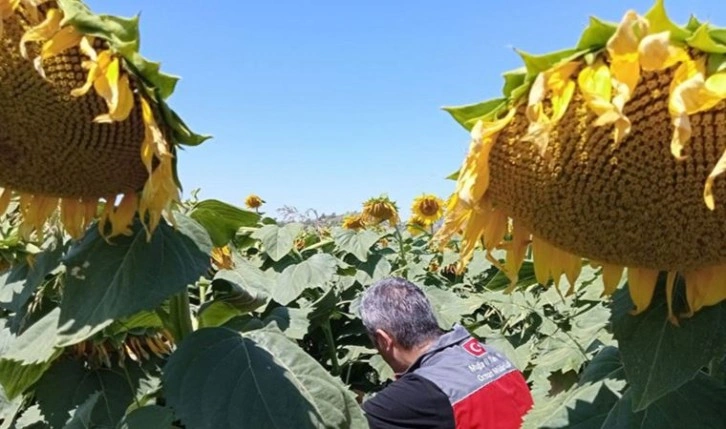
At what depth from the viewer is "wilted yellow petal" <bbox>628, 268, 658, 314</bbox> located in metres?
1.01

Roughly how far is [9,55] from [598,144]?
764 millimetres

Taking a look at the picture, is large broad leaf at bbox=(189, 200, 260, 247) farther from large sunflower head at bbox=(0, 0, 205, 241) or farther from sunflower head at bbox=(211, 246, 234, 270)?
sunflower head at bbox=(211, 246, 234, 270)

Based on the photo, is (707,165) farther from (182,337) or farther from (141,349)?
(141,349)

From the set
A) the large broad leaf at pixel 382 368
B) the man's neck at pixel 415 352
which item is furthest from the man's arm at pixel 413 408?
the large broad leaf at pixel 382 368

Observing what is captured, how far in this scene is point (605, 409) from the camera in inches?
47.3

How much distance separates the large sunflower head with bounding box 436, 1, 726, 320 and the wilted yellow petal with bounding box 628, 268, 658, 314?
0.10 ft

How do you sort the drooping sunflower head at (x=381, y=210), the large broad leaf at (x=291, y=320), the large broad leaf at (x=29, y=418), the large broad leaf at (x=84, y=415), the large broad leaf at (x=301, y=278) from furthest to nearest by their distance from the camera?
the drooping sunflower head at (x=381, y=210) < the large broad leaf at (x=301, y=278) < the large broad leaf at (x=29, y=418) < the large broad leaf at (x=291, y=320) < the large broad leaf at (x=84, y=415)

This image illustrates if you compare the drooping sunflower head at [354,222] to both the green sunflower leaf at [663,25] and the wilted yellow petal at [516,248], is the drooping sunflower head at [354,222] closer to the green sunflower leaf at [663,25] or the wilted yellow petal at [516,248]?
the wilted yellow petal at [516,248]

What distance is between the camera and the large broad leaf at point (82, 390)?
1966 millimetres

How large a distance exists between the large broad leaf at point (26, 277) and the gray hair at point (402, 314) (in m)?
1.45

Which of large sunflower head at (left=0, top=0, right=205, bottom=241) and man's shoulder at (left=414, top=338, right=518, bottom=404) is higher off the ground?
large sunflower head at (left=0, top=0, right=205, bottom=241)

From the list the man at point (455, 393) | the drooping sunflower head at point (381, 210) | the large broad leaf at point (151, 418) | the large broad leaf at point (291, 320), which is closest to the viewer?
the large broad leaf at point (151, 418)

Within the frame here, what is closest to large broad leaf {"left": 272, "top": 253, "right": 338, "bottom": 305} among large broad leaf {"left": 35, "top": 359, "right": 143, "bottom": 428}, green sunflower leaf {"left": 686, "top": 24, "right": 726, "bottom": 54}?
large broad leaf {"left": 35, "top": 359, "right": 143, "bottom": 428}

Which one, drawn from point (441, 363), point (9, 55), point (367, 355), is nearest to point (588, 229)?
point (9, 55)
